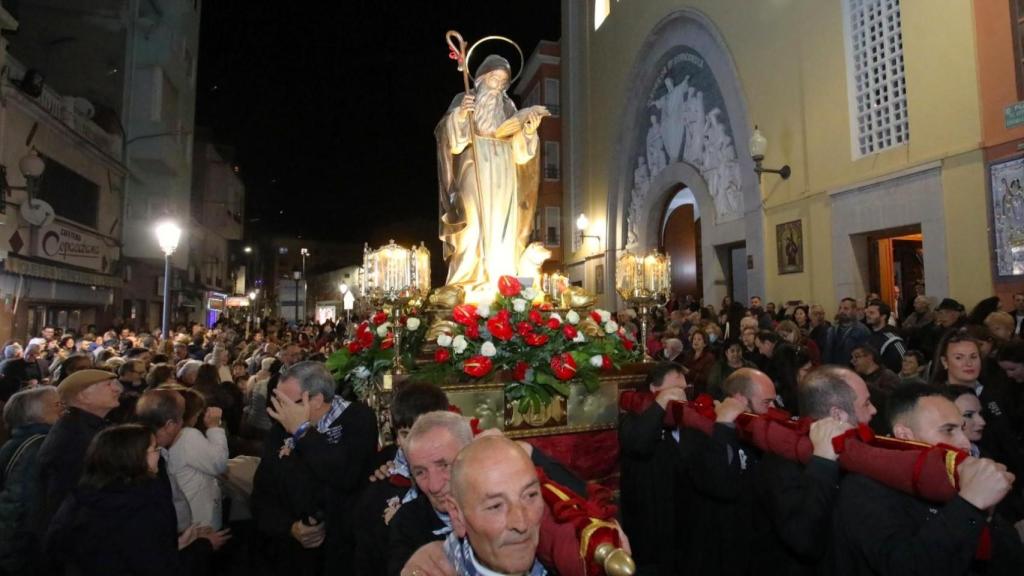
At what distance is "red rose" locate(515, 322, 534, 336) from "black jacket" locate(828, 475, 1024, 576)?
285 centimetres

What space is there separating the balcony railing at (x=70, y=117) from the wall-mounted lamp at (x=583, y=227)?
49.2 ft

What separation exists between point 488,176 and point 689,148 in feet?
34.6

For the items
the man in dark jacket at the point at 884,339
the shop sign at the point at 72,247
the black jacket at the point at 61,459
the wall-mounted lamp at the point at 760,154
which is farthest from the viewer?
the shop sign at the point at 72,247

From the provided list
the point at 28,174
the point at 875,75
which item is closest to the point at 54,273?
the point at 28,174

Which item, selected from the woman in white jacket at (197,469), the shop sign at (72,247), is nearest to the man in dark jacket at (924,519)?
the woman in white jacket at (197,469)

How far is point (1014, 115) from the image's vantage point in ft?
24.4

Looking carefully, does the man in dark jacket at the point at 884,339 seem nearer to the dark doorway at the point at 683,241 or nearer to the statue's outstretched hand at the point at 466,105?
the statue's outstretched hand at the point at 466,105

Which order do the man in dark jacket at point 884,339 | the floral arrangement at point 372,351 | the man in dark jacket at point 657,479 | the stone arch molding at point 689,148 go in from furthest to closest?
1. the stone arch molding at point 689,148
2. the man in dark jacket at point 884,339
3. the floral arrangement at point 372,351
4. the man in dark jacket at point 657,479

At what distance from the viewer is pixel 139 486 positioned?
9.20 feet

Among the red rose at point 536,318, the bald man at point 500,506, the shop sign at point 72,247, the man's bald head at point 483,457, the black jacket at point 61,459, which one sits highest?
the shop sign at point 72,247

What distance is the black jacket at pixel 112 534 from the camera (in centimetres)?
268

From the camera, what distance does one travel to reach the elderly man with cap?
11.2 feet

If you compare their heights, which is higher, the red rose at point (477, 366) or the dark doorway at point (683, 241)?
the dark doorway at point (683, 241)

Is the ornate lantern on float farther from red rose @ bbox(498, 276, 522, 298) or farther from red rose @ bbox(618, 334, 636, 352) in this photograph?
red rose @ bbox(498, 276, 522, 298)
